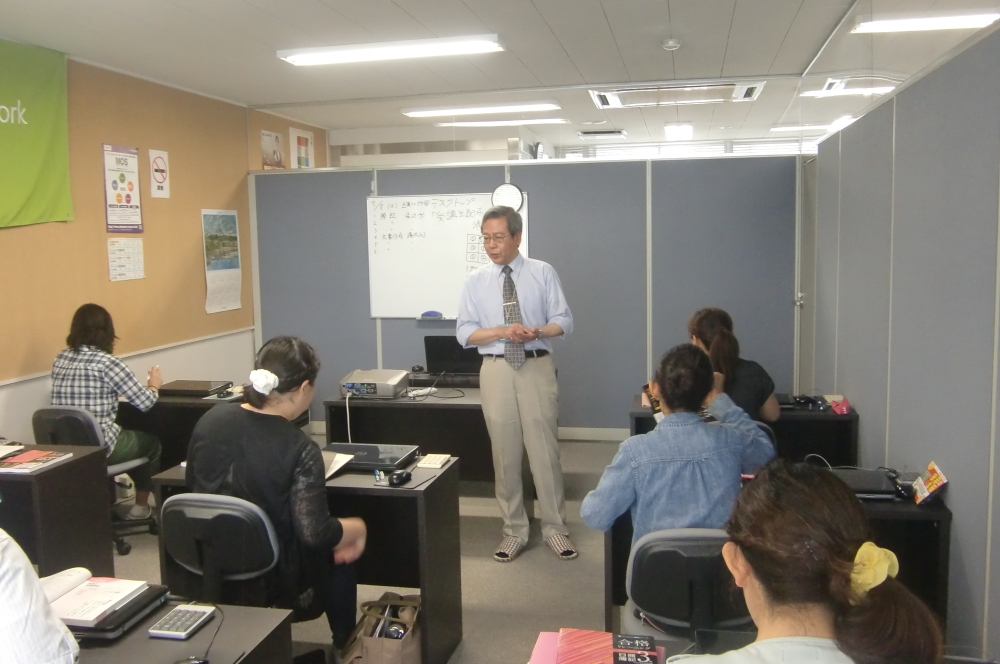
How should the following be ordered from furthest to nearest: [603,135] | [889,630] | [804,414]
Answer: [603,135] → [804,414] → [889,630]

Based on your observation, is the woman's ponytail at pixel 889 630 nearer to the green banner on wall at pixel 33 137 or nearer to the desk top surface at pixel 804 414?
the desk top surface at pixel 804 414

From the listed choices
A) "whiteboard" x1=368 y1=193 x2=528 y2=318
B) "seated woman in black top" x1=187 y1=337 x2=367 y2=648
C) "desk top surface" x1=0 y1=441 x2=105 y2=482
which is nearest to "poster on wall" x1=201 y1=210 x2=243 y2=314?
"whiteboard" x1=368 y1=193 x2=528 y2=318

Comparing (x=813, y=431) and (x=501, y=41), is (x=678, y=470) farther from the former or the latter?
(x=501, y=41)

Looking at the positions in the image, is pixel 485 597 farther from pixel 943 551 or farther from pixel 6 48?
pixel 6 48

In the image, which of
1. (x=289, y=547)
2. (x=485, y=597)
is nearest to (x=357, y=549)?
(x=289, y=547)

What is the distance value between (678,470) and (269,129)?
5681 mm

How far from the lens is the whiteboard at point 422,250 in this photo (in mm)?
5508

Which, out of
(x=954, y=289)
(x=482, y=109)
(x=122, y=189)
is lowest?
(x=954, y=289)

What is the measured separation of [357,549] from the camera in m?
2.34

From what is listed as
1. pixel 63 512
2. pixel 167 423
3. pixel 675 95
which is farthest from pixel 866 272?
pixel 675 95

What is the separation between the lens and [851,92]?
4.10 metres

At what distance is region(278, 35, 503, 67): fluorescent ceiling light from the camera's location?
4.59m

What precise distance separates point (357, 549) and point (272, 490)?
1.18 ft

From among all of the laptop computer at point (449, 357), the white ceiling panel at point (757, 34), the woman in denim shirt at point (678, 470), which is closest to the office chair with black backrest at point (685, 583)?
the woman in denim shirt at point (678, 470)
